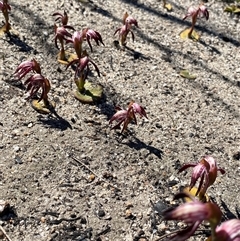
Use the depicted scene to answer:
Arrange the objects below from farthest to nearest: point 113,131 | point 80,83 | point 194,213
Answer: point 80,83
point 113,131
point 194,213

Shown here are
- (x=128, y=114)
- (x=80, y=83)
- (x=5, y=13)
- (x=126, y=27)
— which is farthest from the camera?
(x=126, y=27)

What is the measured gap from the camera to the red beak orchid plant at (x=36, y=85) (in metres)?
2.66

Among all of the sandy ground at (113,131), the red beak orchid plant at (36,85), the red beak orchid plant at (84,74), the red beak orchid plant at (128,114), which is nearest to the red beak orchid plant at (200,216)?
the sandy ground at (113,131)

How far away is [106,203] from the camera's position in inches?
91.9

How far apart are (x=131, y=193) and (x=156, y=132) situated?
56 centimetres

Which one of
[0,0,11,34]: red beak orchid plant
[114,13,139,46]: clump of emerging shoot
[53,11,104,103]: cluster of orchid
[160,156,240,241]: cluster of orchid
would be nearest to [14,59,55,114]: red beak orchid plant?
[53,11,104,103]: cluster of orchid

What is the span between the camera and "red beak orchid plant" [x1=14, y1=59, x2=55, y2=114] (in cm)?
266

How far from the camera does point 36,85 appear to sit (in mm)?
2682

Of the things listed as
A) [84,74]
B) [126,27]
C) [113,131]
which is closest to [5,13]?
[84,74]

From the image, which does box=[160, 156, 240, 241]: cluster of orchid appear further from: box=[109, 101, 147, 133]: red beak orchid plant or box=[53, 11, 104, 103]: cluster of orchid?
box=[53, 11, 104, 103]: cluster of orchid

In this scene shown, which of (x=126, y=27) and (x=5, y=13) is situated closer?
(x=5, y=13)

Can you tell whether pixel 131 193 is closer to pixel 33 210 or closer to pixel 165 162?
pixel 165 162

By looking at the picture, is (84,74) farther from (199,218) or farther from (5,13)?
(199,218)

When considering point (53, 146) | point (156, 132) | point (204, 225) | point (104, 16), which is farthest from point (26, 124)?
point (104, 16)
